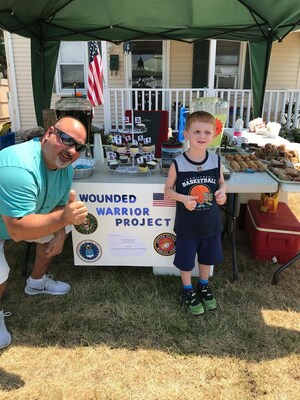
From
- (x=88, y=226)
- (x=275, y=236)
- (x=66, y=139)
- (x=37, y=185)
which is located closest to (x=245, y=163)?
(x=275, y=236)

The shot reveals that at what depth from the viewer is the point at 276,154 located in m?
3.22

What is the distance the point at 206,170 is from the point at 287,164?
967 mm

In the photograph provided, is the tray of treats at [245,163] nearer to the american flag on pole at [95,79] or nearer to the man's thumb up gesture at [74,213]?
the man's thumb up gesture at [74,213]

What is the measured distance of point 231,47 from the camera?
9570 mm

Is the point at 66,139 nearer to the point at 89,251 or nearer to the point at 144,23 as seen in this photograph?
the point at 89,251

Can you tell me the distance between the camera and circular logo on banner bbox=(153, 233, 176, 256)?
273cm

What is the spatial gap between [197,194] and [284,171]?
842 millimetres

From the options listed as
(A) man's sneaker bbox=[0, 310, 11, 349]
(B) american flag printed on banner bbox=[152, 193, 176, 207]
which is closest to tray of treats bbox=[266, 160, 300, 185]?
(B) american flag printed on banner bbox=[152, 193, 176, 207]

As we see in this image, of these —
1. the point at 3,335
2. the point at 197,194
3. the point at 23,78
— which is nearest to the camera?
the point at 3,335

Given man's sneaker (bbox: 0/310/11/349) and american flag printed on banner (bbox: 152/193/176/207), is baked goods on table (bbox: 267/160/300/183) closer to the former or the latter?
american flag printed on banner (bbox: 152/193/176/207)

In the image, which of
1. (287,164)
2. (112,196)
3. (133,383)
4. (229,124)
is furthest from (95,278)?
(229,124)

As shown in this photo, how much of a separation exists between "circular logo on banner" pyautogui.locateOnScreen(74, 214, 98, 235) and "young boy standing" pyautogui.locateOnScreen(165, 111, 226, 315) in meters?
0.67

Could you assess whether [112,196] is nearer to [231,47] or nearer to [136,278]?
[136,278]

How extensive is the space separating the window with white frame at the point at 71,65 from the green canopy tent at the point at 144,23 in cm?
445
